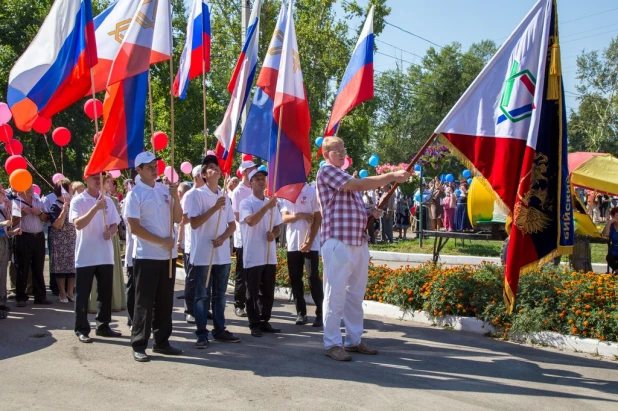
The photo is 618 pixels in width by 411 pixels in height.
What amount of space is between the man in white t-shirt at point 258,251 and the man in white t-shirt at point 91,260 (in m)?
1.65

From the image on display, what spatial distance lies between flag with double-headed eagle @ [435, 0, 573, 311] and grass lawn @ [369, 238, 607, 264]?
1040cm

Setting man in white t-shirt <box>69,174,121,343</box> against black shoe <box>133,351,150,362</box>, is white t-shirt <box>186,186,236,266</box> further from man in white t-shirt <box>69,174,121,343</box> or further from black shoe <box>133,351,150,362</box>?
black shoe <box>133,351,150,362</box>

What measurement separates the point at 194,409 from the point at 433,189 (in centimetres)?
2045

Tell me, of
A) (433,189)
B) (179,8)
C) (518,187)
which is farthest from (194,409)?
(179,8)

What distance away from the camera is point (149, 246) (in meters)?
6.88

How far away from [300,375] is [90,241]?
130 inches

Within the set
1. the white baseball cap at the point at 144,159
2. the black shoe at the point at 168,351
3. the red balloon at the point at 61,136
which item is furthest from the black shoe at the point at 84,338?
the red balloon at the point at 61,136

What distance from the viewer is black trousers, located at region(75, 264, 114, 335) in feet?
25.7

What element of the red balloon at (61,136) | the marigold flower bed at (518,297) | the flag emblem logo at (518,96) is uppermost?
the red balloon at (61,136)

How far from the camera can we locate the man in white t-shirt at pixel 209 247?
7.53 m

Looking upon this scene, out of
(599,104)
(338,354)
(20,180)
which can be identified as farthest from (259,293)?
(599,104)

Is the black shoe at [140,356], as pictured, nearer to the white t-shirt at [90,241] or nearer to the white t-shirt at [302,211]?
the white t-shirt at [90,241]

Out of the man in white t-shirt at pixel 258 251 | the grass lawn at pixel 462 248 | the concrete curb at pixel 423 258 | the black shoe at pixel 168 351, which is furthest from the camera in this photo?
the grass lawn at pixel 462 248

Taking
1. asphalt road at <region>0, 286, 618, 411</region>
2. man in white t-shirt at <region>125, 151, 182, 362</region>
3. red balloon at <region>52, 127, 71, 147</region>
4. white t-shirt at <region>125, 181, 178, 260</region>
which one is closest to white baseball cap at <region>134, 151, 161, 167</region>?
man in white t-shirt at <region>125, 151, 182, 362</region>
